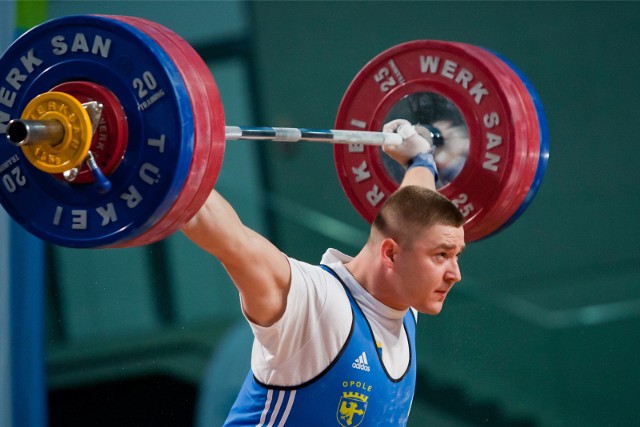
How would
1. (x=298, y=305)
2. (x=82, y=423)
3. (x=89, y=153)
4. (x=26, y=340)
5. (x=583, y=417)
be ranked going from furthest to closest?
1. (x=82, y=423)
2. (x=583, y=417)
3. (x=26, y=340)
4. (x=298, y=305)
5. (x=89, y=153)

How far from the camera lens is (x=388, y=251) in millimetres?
2785

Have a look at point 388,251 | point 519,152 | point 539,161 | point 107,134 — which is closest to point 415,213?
point 388,251

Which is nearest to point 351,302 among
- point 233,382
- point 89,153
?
point 89,153

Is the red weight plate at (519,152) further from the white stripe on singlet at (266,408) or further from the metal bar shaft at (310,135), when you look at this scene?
the white stripe on singlet at (266,408)

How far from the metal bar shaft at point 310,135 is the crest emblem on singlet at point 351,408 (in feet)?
2.25

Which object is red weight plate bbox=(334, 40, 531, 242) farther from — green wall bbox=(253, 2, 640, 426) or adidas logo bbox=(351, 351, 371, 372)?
green wall bbox=(253, 2, 640, 426)

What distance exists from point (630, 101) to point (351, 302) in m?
2.48

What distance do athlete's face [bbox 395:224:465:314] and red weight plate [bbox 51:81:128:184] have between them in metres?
0.89

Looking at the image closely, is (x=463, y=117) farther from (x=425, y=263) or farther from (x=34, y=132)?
(x=34, y=132)

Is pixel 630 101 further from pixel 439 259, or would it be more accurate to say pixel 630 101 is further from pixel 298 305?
pixel 298 305

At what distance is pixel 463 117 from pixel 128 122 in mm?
1333

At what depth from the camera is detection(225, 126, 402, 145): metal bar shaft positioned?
2.49 m

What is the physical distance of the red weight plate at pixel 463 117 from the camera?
123 inches

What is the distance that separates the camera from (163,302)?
16.8 ft
